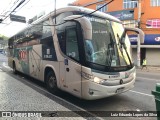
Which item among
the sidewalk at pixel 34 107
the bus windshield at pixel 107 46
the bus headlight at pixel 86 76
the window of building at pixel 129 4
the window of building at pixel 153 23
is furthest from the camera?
the window of building at pixel 129 4

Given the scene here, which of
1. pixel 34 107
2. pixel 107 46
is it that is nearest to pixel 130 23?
pixel 107 46

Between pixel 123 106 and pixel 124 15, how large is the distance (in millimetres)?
27728

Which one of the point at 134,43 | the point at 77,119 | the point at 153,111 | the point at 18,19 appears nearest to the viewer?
the point at 77,119

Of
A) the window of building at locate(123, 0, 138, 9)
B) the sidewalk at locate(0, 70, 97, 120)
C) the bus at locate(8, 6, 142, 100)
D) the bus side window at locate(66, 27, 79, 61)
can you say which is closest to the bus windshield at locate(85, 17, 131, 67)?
the bus at locate(8, 6, 142, 100)

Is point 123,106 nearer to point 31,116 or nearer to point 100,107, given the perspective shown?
point 100,107

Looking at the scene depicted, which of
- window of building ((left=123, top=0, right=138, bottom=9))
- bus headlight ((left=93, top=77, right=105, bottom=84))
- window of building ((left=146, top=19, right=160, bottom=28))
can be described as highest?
window of building ((left=123, top=0, right=138, bottom=9))

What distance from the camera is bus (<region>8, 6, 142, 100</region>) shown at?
6.30 meters

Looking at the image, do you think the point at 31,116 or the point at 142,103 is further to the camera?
the point at 142,103

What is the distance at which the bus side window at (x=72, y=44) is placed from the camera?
6.72 m

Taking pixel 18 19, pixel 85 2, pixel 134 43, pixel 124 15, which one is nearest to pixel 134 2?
pixel 124 15

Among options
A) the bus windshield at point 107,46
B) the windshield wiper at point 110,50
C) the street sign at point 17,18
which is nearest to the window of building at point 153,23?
the street sign at point 17,18

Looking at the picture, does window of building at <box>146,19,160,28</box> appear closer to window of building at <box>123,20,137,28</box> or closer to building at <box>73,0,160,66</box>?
building at <box>73,0,160,66</box>

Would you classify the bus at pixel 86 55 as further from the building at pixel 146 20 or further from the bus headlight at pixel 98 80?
the building at pixel 146 20

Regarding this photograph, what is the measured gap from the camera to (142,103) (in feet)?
23.8
